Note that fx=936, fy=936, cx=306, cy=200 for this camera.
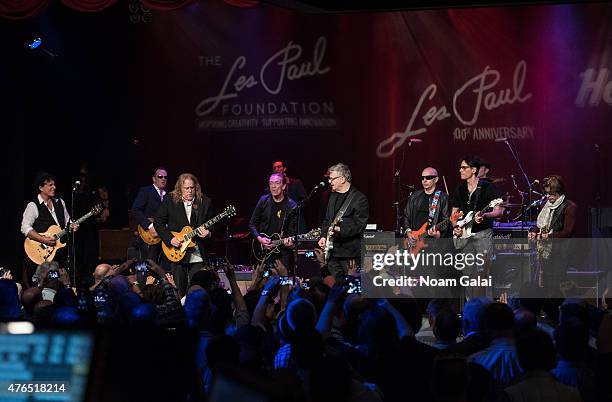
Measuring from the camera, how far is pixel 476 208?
10.7 m

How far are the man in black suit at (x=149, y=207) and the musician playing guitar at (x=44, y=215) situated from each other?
943mm

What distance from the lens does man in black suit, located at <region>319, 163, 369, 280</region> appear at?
11.0m

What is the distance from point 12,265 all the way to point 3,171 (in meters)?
1.53

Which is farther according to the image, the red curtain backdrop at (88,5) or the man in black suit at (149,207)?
the red curtain backdrop at (88,5)

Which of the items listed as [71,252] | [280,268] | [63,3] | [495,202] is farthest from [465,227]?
[63,3]

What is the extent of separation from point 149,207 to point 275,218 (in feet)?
7.10

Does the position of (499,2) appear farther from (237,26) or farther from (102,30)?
(102,30)

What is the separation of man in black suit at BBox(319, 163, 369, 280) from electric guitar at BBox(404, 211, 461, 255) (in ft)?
1.98

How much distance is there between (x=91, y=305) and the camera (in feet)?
22.4

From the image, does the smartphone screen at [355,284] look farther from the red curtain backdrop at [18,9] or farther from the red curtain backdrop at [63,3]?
the red curtain backdrop at [18,9]

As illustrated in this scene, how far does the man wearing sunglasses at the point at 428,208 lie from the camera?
11039 millimetres

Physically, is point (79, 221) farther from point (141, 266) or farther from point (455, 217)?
point (455, 217)

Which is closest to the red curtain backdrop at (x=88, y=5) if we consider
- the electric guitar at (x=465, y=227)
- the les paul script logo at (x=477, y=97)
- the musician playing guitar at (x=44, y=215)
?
the musician playing guitar at (x=44, y=215)

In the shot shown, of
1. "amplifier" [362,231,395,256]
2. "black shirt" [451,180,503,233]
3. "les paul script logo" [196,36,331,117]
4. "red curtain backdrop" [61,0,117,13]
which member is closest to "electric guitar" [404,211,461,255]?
"black shirt" [451,180,503,233]
